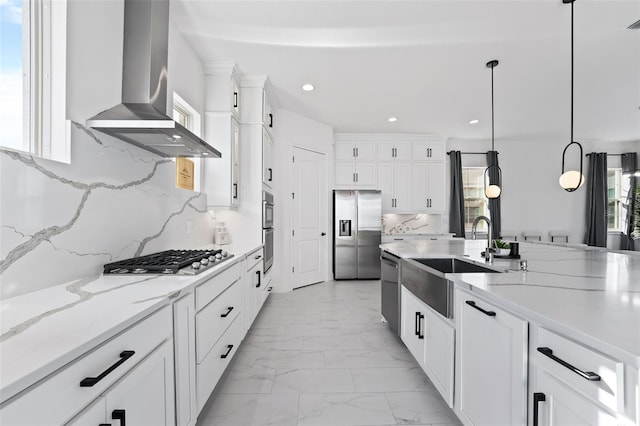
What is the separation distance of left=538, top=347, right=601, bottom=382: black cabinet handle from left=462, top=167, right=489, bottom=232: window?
614cm

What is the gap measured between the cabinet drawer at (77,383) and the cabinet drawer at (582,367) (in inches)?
50.6

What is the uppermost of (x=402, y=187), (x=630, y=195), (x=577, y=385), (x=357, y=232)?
(x=402, y=187)

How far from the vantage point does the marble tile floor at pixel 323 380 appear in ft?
5.57

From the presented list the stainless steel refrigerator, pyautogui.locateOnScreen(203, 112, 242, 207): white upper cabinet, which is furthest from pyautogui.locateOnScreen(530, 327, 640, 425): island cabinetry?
the stainless steel refrigerator

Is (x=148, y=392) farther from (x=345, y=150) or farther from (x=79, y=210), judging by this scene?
(x=345, y=150)

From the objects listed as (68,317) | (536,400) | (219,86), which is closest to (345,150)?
(219,86)

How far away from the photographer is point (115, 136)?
169 centimetres

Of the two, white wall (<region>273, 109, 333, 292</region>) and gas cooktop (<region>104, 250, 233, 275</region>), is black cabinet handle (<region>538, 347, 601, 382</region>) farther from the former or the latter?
white wall (<region>273, 109, 333, 292</region>)

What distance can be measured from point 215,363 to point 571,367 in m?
1.67

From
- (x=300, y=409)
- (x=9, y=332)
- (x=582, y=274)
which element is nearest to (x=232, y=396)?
(x=300, y=409)

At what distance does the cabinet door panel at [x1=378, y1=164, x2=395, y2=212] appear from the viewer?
586cm

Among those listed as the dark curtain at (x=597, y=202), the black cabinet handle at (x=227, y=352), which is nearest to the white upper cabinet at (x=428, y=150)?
the dark curtain at (x=597, y=202)

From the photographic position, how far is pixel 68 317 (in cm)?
87

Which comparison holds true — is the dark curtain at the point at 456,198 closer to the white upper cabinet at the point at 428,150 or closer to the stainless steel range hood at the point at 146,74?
the white upper cabinet at the point at 428,150
